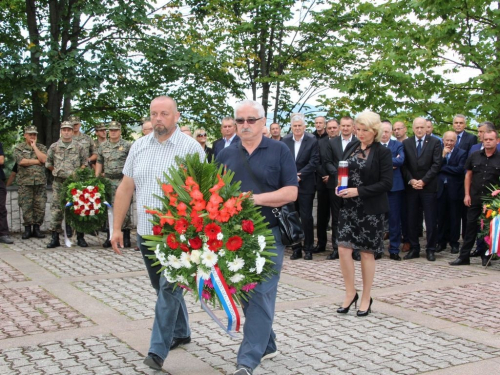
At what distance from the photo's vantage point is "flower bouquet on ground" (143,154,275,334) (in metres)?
4.77

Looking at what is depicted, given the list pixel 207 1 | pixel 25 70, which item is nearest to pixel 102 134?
pixel 25 70

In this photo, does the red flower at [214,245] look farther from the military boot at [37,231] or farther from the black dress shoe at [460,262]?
the military boot at [37,231]

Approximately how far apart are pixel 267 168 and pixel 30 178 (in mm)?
9322

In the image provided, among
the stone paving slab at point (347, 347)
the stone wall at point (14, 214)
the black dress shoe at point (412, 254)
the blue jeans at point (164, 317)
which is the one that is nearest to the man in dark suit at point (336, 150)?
the black dress shoe at point (412, 254)

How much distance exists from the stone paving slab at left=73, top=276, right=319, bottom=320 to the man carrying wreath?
195 cm

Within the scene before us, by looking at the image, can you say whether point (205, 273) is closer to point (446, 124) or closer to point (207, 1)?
point (446, 124)

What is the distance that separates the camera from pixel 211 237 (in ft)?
15.6

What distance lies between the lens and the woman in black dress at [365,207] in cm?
730

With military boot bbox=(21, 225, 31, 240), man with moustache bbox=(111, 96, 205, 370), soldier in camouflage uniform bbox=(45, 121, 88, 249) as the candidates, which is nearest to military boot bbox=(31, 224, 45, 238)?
military boot bbox=(21, 225, 31, 240)

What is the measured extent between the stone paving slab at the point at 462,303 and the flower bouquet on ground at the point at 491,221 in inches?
46.2

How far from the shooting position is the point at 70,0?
1652cm

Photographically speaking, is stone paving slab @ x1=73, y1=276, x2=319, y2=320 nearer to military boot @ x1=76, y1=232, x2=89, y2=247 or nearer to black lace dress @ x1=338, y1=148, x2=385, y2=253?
black lace dress @ x1=338, y1=148, x2=385, y2=253

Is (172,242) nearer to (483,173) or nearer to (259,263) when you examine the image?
(259,263)

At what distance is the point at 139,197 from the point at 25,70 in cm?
978
